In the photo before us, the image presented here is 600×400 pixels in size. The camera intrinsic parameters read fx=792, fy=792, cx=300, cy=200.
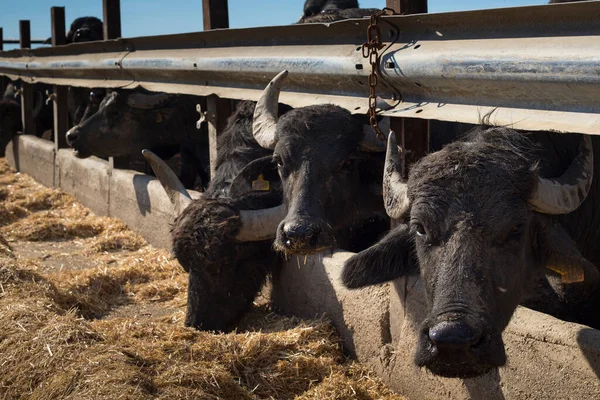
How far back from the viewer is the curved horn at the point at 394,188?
412cm

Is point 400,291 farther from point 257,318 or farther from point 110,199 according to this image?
point 110,199

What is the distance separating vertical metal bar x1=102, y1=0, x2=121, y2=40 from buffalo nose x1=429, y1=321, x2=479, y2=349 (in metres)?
8.83

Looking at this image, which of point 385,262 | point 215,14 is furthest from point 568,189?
point 215,14

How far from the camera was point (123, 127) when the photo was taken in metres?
10.3

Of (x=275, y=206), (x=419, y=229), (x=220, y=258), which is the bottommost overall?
(x=220, y=258)

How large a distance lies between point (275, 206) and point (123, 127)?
15.7 ft

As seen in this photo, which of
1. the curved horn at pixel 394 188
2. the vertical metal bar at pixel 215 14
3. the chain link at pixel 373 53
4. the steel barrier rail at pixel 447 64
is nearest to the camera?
the steel barrier rail at pixel 447 64

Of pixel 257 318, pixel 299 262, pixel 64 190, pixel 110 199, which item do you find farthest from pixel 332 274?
pixel 64 190

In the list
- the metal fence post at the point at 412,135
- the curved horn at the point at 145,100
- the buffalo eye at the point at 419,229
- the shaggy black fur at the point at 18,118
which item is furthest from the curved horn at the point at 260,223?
the shaggy black fur at the point at 18,118

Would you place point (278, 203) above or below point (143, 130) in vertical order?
below

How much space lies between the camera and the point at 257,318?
6219 mm

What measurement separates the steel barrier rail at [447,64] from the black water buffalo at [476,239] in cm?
23

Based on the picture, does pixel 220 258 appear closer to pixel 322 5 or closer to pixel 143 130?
pixel 143 130

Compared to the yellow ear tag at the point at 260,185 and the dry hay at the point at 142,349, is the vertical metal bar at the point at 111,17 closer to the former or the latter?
the dry hay at the point at 142,349
